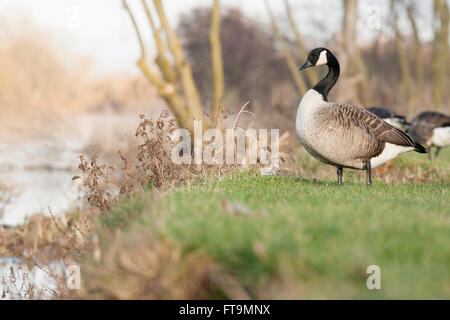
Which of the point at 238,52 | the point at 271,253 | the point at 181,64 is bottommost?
the point at 271,253

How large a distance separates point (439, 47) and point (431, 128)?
963cm

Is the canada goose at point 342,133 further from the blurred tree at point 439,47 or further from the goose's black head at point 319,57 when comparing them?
the blurred tree at point 439,47

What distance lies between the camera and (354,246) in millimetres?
4164

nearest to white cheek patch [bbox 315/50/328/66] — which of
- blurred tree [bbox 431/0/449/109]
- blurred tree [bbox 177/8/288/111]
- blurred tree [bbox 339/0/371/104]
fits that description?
blurred tree [bbox 339/0/371/104]

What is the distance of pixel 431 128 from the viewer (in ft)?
42.5

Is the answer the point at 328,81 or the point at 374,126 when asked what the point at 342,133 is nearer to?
the point at 374,126

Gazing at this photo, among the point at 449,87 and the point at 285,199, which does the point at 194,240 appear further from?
the point at 449,87

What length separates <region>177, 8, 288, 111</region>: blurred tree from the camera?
95.6 feet

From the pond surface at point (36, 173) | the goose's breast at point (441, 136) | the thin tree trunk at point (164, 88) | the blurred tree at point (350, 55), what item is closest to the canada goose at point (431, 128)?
the goose's breast at point (441, 136)

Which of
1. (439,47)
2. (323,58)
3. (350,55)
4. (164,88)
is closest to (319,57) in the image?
(323,58)

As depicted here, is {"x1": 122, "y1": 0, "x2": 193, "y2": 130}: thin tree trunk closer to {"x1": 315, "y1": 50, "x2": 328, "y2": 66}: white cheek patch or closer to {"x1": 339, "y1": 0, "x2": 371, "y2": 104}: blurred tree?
{"x1": 339, "y1": 0, "x2": 371, "y2": 104}: blurred tree

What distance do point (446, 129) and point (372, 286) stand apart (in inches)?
400

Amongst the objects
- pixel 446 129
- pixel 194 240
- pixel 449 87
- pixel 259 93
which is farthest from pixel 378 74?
pixel 194 240

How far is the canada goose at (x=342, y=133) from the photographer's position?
23.8ft
